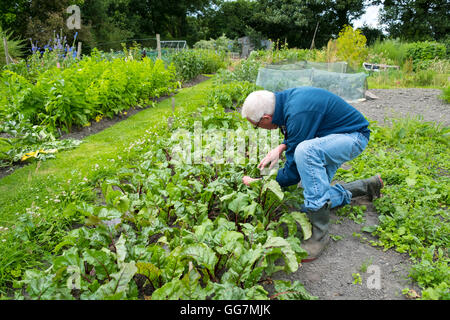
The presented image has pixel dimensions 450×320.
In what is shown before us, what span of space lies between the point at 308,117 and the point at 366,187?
111 cm

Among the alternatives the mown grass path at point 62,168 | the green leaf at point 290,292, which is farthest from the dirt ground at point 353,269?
the mown grass path at point 62,168

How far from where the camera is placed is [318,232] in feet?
7.67

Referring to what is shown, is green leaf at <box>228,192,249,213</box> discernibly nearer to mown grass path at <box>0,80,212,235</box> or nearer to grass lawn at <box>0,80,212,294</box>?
grass lawn at <box>0,80,212,294</box>

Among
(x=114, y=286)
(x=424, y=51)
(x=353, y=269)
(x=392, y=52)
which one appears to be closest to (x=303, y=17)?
(x=392, y=52)

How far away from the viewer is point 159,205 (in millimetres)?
2533

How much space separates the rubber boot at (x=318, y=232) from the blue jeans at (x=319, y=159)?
0.17 feet

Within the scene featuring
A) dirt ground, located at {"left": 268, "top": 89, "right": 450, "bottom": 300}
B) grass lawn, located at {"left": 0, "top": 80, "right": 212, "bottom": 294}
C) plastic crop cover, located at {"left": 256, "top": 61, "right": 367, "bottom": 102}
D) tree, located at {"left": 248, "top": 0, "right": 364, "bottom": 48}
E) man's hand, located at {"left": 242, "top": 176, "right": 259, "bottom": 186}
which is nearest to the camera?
dirt ground, located at {"left": 268, "top": 89, "right": 450, "bottom": 300}

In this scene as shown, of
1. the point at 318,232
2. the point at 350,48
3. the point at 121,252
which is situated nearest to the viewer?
the point at 121,252

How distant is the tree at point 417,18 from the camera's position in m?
24.5

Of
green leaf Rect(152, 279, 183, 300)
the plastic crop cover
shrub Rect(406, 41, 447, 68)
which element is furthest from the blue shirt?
shrub Rect(406, 41, 447, 68)

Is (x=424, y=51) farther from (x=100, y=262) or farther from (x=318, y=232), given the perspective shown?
(x=100, y=262)

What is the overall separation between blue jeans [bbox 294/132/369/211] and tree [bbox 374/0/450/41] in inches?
1050

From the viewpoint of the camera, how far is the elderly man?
233 cm

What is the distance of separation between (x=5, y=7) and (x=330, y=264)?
2806cm
